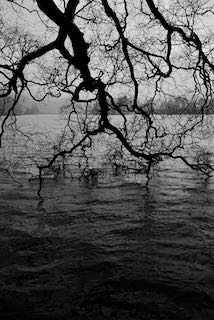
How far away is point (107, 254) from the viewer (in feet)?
27.2

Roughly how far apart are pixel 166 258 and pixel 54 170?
11476 millimetres

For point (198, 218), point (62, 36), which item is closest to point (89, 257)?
point (198, 218)

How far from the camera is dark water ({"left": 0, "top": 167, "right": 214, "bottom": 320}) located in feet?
20.2

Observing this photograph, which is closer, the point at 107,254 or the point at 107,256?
the point at 107,256

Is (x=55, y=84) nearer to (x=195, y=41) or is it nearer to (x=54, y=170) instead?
(x=195, y=41)

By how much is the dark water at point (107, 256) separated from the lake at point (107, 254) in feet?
0.07

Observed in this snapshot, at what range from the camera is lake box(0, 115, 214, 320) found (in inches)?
242

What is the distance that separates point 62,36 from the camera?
9562 millimetres

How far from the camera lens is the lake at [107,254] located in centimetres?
615

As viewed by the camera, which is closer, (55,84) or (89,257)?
(89,257)

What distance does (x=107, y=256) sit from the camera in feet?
26.8

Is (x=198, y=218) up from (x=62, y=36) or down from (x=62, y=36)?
down

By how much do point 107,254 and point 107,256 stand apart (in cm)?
11

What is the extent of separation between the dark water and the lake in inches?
0.8
